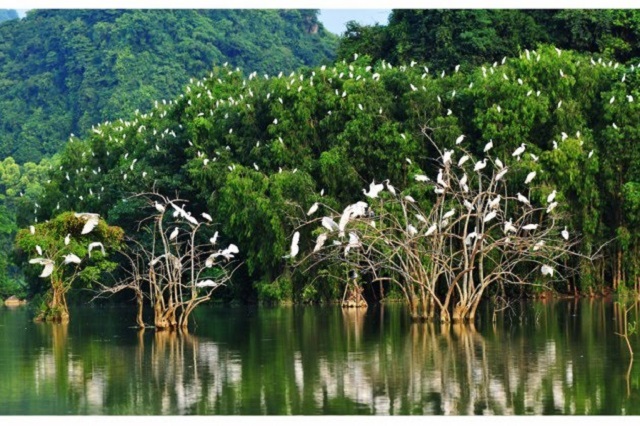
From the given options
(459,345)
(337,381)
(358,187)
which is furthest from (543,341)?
(358,187)

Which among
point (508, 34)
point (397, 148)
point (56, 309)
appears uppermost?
point (508, 34)

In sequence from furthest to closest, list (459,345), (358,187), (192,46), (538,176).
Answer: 1. (192,46)
2. (358,187)
3. (538,176)
4. (459,345)

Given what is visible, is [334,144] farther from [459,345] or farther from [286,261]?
[459,345]

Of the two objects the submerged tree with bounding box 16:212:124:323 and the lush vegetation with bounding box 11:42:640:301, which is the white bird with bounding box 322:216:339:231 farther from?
the lush vegetation with bounding box 11:42:640:301

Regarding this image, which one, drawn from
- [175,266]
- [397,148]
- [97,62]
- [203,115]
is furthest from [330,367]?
[97,62]

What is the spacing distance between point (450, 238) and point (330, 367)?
8224mm

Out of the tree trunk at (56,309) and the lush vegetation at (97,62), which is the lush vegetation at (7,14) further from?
the tree trunk at (56,309)

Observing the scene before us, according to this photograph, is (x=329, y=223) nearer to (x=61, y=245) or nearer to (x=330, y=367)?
(x=330, y=367)

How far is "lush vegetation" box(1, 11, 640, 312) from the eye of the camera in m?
29.2

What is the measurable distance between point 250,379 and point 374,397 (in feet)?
7.11

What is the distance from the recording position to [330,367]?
17703 millimetres

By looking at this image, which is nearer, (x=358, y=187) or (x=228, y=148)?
(x=358, y=187)
